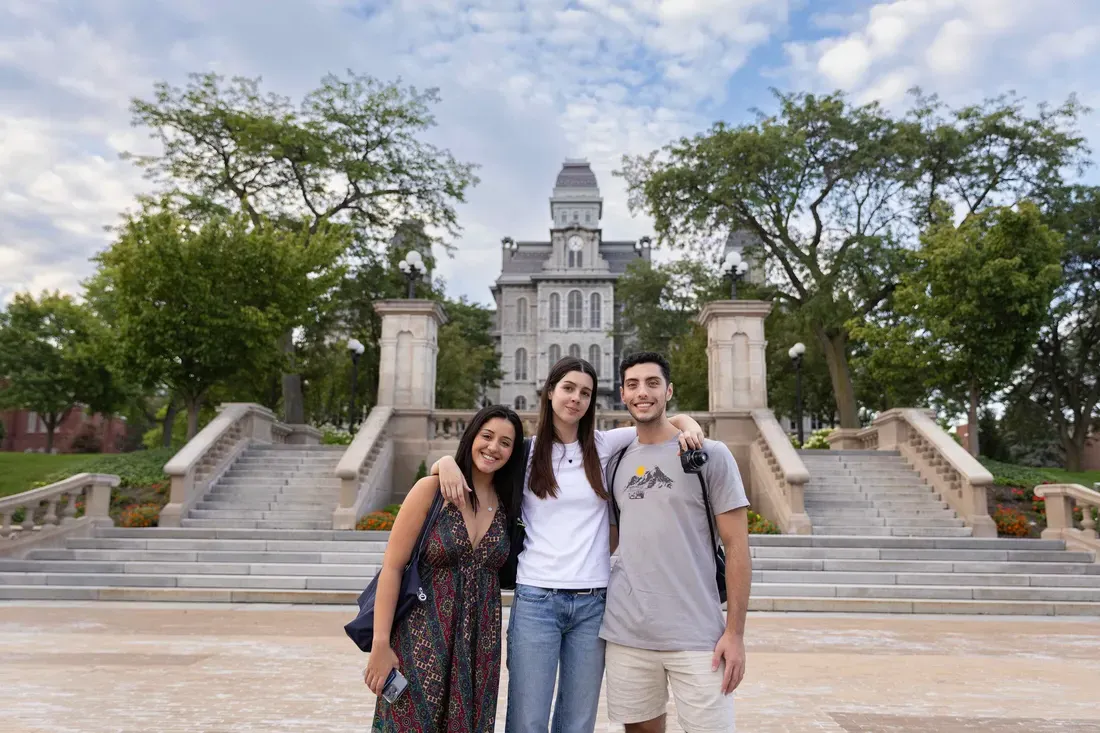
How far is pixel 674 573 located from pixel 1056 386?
35267mm

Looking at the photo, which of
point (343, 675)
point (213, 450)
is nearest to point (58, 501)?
point (213, 450)

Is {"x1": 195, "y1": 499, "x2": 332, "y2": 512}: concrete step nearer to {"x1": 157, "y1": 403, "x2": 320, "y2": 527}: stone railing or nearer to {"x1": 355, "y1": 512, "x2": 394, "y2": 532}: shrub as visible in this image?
{"x1": 157, "y1": 403, "x2": 320, "y2": 527}: stone railing

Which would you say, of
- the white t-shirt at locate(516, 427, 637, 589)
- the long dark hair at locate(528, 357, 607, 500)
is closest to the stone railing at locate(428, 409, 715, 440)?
the long dark hair at locate(528, 357, 607, 500)

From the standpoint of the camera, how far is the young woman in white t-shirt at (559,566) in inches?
117

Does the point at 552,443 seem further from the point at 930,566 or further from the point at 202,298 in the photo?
the point at 202,298

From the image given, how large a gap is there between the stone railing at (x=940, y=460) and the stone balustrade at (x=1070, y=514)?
2.94 feet

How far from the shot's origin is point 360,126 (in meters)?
29.0

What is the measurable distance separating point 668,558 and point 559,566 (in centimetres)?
40

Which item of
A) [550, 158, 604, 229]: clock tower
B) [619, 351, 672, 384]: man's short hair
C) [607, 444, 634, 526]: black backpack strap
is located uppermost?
[550, 158, 604, 229]: clock tower

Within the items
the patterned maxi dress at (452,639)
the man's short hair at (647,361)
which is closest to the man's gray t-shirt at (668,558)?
the man's short hair at (647,361)

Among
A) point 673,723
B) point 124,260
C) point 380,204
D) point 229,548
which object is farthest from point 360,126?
point 673,723

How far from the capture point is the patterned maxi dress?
293 cm

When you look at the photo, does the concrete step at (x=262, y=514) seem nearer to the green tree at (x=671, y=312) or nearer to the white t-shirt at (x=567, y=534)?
the white t-shirt at (x=567, y=534)

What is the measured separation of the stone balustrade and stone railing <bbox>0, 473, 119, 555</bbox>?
16.2 meters
